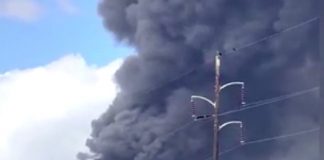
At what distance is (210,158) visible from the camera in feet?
270

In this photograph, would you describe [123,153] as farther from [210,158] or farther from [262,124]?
[262,124]

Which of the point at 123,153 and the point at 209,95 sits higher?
the point at 209,95

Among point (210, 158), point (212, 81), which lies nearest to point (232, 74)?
point (212, 81)

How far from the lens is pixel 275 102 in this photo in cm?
8431

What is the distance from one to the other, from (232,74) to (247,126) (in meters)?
5.58

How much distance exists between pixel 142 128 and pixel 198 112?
9.08m

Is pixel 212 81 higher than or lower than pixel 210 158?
higher

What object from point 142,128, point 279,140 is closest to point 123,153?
point 142,128

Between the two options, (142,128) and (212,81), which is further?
(212,81)

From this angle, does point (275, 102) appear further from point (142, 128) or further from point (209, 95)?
point (142, 128)

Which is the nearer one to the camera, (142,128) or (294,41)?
(142,128)

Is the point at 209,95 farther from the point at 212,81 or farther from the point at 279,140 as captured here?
the point at 279,140

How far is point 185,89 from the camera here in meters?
83.9

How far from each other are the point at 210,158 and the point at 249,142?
184 inches
